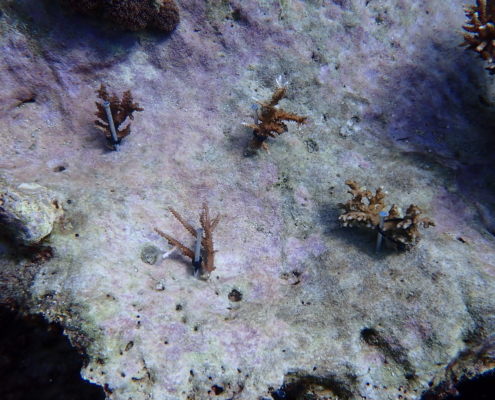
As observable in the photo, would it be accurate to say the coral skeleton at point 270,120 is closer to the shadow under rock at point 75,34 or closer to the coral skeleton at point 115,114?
the coral skeleton at point 115,114

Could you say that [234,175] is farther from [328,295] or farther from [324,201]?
[328,295]

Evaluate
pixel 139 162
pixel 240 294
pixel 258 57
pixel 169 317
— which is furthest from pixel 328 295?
pixel 258 57

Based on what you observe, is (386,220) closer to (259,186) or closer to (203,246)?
(259,186)

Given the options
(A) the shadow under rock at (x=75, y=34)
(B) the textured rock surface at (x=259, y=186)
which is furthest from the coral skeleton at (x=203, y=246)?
(A) the shadow under rock at (x=75, y=34)

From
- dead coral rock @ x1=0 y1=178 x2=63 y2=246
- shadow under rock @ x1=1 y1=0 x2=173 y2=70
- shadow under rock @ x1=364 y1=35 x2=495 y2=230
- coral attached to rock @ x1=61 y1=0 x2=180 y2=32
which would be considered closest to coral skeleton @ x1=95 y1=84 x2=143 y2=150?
shadow under rock @ x1=1 y1=0 x2=173 y2=70

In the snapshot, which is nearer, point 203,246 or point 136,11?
point 203,246

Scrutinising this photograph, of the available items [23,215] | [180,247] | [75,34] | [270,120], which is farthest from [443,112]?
[23,215]
